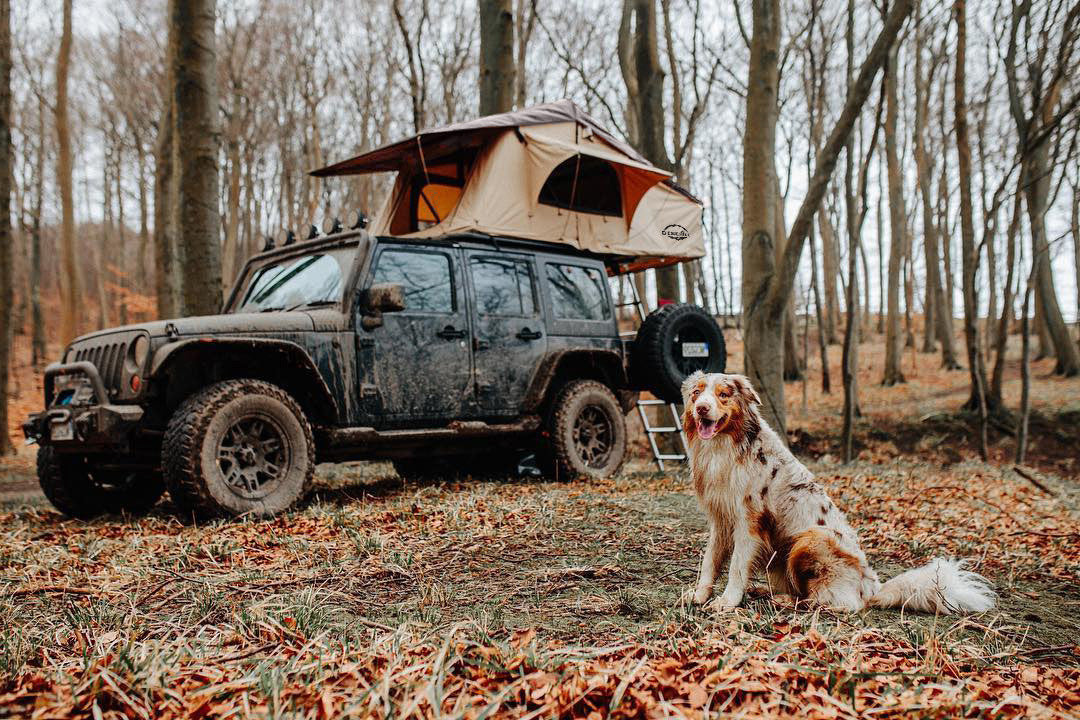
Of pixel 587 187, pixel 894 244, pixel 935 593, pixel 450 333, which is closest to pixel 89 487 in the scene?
pixel 450 333

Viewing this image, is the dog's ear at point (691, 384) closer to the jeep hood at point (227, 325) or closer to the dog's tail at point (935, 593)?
the dog's tail at point (935, 593)

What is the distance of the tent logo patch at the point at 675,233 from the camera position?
8.90 m

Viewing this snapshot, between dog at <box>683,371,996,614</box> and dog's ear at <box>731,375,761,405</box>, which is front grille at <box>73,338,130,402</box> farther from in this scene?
dog's ear at <box>731,375,761,405</box>

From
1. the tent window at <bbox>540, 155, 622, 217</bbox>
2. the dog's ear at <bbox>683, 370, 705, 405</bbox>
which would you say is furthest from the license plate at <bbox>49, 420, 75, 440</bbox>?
the tent window at <bbox>540, 155, 622, 217</bbox>

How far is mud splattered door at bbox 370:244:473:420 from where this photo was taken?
6344 mm

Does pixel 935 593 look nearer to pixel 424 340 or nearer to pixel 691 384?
pixel 691 384

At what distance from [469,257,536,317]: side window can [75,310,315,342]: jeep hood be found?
5.46ft

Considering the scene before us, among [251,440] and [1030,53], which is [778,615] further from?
[1030,53]

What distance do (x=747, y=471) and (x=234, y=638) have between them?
221 centimetres

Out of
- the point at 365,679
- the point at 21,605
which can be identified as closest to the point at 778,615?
the point at 365,679

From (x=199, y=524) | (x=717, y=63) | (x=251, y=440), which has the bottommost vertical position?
(x=199, y=524)

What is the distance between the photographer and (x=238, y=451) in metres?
5.32

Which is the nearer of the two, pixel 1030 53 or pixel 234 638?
pixel 234 638

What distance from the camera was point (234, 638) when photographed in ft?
9.19
